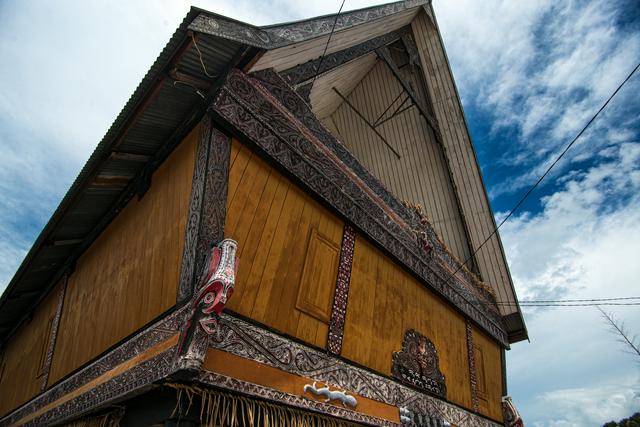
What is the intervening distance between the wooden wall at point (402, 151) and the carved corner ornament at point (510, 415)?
2564mm

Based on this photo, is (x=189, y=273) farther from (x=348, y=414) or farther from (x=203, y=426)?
(x=348, y=414)

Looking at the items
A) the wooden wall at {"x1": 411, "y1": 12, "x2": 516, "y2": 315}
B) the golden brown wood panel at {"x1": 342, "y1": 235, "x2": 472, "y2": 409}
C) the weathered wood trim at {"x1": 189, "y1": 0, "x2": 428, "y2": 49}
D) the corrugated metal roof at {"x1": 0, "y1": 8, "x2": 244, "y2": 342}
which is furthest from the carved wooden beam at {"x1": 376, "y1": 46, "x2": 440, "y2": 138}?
the corrugated metal roof at {"x1": 0, "y1": 8, "x2": 244, "y2": 342}

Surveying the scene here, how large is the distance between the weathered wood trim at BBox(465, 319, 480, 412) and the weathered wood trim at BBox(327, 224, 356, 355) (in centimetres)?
315

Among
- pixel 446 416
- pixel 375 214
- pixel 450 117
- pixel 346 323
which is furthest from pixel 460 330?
pixel 450 117

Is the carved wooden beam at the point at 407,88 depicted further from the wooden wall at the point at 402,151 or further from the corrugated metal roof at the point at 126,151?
the corrugated metal roof at the point at 126,151

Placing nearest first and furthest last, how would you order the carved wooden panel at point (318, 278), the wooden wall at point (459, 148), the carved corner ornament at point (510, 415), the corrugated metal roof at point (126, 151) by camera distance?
the corrugated metal roof at point (126, 151), the carved wooden panel at point (318, 278), the carved corner ornament at point (510, 415), the wooden wall at point (459, 148)

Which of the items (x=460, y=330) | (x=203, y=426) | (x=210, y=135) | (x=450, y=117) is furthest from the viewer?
(x=450, y=117)

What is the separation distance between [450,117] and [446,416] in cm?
512

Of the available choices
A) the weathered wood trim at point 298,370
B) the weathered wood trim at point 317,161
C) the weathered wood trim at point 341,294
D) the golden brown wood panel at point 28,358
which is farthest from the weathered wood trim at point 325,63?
the golden brown wood panel at point 28,358

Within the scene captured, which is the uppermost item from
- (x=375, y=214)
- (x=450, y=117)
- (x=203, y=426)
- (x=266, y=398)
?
(x=450, y=117)

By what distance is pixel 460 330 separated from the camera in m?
5.98

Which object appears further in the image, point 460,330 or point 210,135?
point 460,330

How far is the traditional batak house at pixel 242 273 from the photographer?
2.57 metres

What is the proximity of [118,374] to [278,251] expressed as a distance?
1462mm
